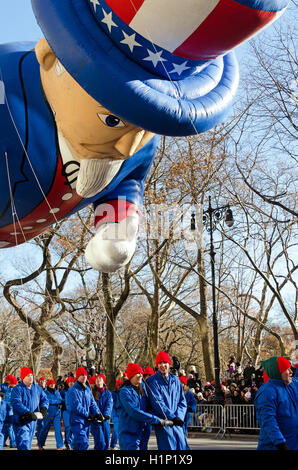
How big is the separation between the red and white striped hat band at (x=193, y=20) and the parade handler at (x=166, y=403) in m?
4.81

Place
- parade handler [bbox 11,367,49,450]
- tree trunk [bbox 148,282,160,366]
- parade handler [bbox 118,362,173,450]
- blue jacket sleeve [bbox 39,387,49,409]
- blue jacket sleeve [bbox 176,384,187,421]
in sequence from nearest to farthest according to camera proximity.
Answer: blue jacket sleeve [bbox 176,384,187,421] < parade handler [bbox 118,362,173,450] < parade handler [bbox 11,367,49,450] < blue jacket sleeve [bbox 39,387,49,409] < tree trunk [bbox 148,282,160,366]

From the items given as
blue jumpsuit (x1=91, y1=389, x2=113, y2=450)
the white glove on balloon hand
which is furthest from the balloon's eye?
blue jumpsuit (x1=91, y1=389, x2=113, y2=450)

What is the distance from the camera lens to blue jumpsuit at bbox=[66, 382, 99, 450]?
9.06 metres

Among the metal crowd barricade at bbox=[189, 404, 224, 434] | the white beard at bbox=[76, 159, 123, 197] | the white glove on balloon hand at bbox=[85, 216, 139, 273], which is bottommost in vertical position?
the metal crowd barricade at bbox=[189, 404, 224, 434]

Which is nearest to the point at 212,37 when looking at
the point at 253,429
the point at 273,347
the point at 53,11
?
the point at 53,11

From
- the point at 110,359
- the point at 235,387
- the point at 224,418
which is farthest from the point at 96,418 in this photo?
the point at 110,359

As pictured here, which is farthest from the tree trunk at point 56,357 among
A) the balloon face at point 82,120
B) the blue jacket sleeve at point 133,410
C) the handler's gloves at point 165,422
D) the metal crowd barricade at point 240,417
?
the balloon face at point 82,120

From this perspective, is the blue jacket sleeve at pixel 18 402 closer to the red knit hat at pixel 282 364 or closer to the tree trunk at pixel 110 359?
the red knit hat at pixel 282 364

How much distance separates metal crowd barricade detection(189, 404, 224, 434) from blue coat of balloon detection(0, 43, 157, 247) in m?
13.2

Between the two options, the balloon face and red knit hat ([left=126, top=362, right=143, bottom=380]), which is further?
red knit hat ([left=126, top=362, right=143, bottom=380])

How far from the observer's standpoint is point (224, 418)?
16.0 metres

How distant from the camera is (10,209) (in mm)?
4172

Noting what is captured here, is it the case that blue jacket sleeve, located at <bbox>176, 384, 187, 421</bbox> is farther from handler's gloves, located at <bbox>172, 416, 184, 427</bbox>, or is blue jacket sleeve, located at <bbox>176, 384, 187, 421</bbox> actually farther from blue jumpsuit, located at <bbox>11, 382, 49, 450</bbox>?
blue jumpsuit, located at <bbox>11, 382, 49, 450</bbox>

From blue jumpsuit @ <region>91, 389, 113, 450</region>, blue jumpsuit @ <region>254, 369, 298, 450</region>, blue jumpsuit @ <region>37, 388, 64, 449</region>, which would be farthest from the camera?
blue jumpsuit @ <region>37, 388, 64, 449</region>
